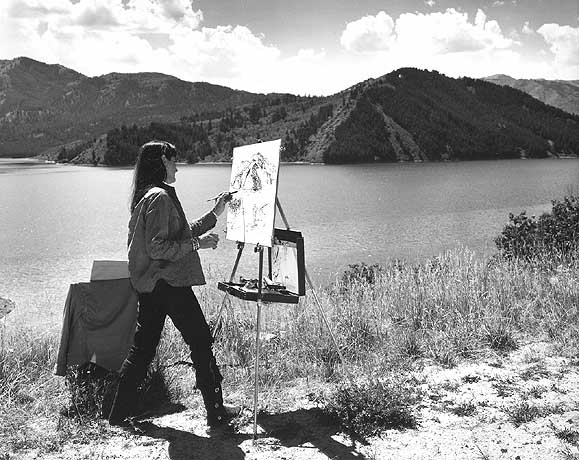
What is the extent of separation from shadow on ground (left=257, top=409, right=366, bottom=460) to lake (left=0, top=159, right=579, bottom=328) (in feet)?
19.7

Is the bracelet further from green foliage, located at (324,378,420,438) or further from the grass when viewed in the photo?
green foliage, located at (324,378,420,438)

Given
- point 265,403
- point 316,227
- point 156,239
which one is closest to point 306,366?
point 265,403

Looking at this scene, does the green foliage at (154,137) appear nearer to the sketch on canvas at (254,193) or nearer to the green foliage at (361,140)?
the green foliage at (361,140)

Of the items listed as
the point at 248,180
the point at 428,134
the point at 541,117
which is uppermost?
the point at 541,117

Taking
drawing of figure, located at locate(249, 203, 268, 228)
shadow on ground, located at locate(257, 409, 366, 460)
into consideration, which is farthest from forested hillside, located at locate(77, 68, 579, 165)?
shadow on ground, located at locate(257, 409, 366, 460)

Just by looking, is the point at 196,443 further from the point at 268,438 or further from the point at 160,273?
the point at 160,273

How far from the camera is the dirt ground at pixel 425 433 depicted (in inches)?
161

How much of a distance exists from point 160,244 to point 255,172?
1.37m

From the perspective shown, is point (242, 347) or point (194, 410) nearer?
point (194, 410)

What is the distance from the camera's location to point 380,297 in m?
8.59

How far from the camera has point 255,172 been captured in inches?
205

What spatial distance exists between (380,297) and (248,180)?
4.04 m

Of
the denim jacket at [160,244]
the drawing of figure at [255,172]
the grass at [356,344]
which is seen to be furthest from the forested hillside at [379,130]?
the denim jacket at [160,244]

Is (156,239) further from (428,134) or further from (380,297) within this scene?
(428,134)
